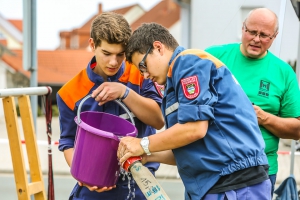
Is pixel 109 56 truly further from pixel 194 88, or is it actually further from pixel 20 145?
pixel 20 145

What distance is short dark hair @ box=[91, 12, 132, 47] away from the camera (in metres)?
2.36

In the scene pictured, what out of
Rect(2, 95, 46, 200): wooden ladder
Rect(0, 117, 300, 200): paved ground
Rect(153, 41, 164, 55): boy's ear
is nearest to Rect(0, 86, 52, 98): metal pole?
Rect(2, 95, 46, 200): wooden ladder

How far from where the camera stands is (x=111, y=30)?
2367mm

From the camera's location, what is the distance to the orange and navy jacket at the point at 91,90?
2541 mm

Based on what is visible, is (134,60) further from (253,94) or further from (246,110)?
(253,94)

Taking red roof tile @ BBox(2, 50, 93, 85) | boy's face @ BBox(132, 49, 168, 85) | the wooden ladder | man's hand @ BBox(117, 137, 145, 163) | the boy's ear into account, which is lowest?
red roof tile @ BBox(2, 50, 93, 85)

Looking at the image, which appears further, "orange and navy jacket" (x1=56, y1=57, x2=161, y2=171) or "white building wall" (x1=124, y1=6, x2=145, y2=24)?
"white building wall" (x1=124, y1=6, x2=145, y2=24)

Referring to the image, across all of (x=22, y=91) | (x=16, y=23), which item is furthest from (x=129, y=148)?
(x=16, y=23)

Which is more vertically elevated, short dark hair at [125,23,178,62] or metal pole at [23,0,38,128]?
short dark hair at [125,23,178,62]

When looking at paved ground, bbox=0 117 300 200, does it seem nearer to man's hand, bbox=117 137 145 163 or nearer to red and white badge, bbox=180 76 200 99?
man's hand, bbox=117 137 145 163

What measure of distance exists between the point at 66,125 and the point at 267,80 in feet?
4.00

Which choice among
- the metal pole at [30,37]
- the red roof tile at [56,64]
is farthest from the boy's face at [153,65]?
the red roof tile at [56,64]

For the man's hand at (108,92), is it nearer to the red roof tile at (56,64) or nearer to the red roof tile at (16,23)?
the red roof tile at (56,64)

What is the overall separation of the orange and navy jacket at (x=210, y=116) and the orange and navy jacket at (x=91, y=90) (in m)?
0.37
